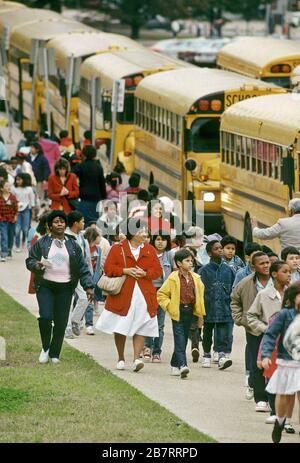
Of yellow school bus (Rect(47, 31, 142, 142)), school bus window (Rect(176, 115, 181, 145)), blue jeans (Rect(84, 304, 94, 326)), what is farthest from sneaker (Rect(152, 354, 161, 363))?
yellow school bus (Rect(47, 31, 142, 142))

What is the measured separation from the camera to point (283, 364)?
12.0 metres

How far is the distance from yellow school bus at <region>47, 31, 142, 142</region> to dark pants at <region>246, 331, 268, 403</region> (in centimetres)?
2114

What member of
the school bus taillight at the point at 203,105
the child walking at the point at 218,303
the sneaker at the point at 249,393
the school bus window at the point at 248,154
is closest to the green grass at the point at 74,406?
the sneaker at the point at 249,393

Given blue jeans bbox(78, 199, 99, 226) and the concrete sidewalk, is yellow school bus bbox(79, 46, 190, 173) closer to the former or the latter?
blue jeans bbox(78, 199, 99, 226)

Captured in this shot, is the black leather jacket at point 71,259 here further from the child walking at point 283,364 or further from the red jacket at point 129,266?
the child walking at point 283,364

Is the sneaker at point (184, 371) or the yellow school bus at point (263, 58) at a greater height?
the sneaker at point (184, 371)

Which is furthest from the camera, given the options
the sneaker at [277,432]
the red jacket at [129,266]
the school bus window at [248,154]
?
the school bus window at [248,154]

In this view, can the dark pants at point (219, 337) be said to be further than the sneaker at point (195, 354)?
No

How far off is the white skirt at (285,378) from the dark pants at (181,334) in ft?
11.2

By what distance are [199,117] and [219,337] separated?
11.3 metres

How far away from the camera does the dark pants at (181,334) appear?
15.5 metres

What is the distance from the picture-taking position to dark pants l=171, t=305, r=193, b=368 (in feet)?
50.8

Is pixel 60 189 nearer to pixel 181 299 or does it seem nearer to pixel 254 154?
pixel 254 154

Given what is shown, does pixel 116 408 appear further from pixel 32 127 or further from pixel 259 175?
pixel 32 127
